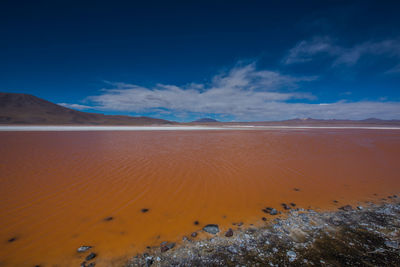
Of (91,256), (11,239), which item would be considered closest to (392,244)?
(91,256)

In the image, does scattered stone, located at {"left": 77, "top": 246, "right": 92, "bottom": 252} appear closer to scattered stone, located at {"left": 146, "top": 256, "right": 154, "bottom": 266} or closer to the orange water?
the orange water

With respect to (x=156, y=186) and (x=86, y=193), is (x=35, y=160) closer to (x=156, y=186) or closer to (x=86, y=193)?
(x=86, y=193)

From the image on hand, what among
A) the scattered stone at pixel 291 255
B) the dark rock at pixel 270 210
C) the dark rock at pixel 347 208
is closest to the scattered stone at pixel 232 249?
the scattered stone at pixel 291 255

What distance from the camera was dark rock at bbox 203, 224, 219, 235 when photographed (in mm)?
3028

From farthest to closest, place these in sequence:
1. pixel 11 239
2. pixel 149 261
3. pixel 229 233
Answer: pixel 229 233, pixel 11 239, pixel 149 261

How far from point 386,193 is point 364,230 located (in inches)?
119

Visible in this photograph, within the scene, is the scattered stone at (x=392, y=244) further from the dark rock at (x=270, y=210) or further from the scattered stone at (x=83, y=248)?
the scattered stone at (x=83, y=248)

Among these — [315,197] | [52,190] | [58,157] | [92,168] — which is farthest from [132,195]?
[58,157]

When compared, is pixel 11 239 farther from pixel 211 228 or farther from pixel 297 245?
pixel 297 245

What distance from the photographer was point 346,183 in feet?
17.7

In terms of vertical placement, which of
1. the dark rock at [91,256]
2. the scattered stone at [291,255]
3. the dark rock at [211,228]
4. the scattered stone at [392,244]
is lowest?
the dark rock at [211,228]

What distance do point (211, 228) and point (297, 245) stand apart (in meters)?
1.53

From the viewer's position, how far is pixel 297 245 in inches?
103

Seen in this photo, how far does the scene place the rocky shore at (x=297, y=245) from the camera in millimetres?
2312
